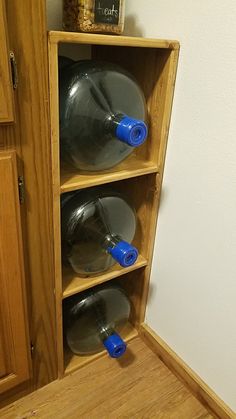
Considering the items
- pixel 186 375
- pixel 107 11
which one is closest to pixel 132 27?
pixel 107 11

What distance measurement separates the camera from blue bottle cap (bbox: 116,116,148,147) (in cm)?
74

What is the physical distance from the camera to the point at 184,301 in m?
1.05

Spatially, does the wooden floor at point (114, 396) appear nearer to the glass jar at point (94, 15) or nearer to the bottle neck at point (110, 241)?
the bottle neck at point (110, 241)

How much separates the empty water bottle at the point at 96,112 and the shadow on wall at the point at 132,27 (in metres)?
0.20

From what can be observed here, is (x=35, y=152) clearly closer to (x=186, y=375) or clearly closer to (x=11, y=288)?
(x=11, y=288)

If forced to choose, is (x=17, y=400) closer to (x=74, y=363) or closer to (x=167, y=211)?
(x=74, y=363)

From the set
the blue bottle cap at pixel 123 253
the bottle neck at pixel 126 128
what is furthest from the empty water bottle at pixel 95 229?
the bottle neck at pixel 126 128

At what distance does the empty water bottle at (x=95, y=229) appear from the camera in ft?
3.00

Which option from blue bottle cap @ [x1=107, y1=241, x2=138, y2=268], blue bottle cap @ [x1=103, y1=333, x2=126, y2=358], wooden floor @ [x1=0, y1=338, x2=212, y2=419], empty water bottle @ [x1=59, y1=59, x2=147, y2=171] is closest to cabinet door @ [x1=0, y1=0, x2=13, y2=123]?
empty water bottle @ [x1=59, y1=59, x2=147, y2=171]

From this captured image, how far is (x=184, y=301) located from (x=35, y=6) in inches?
35.5

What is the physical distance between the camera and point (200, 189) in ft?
2.90

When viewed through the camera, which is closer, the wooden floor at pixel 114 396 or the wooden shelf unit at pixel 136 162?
the wooden shelf unit at pixel 136 162

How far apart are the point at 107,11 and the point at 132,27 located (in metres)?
0.24

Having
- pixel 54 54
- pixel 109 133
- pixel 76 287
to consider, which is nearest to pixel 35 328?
pixel 76 287
